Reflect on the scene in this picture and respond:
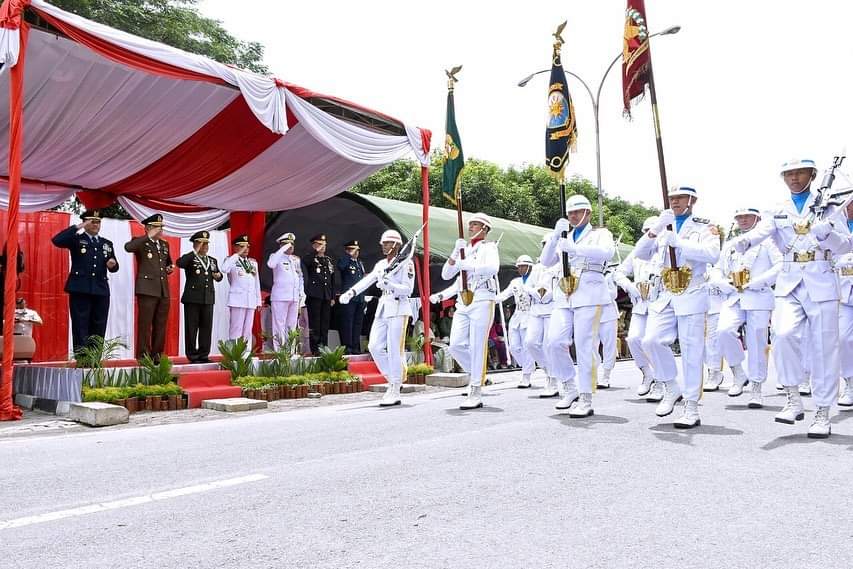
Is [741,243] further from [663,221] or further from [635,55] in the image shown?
[635,55]

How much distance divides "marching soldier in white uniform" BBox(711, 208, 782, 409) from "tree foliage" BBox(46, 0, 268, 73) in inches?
598

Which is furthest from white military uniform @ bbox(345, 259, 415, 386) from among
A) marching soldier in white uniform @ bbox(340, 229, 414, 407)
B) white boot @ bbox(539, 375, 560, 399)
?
white boot @ bbox(539, 375, 560, 399)

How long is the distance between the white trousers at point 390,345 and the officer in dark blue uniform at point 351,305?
13.9 ft

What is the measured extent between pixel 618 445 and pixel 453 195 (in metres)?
6.46

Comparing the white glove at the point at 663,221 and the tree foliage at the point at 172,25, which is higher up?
the tree foliage at the point at 172,25

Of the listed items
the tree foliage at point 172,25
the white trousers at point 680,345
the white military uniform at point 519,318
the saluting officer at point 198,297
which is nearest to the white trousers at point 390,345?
the white military uniform at point 519,318

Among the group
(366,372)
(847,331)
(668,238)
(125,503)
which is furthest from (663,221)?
(366,372)

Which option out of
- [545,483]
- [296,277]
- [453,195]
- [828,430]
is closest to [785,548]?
[545,483]

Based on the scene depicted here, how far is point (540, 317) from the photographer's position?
35.3 ft

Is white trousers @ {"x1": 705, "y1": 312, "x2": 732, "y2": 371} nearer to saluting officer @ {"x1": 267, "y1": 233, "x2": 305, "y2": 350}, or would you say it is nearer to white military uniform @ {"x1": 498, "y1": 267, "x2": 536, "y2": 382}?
white military uniform @ {"x1": 498, "y1": 267, "x2": 536, "y2": 382}

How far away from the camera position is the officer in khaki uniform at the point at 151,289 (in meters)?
10.2

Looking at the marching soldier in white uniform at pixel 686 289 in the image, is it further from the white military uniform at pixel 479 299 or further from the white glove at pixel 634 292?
the white glove at pixel 634 292

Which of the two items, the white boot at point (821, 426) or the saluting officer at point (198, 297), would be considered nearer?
the white boot at point (821, 426)

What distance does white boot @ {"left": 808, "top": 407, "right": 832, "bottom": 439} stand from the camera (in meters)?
5.85
